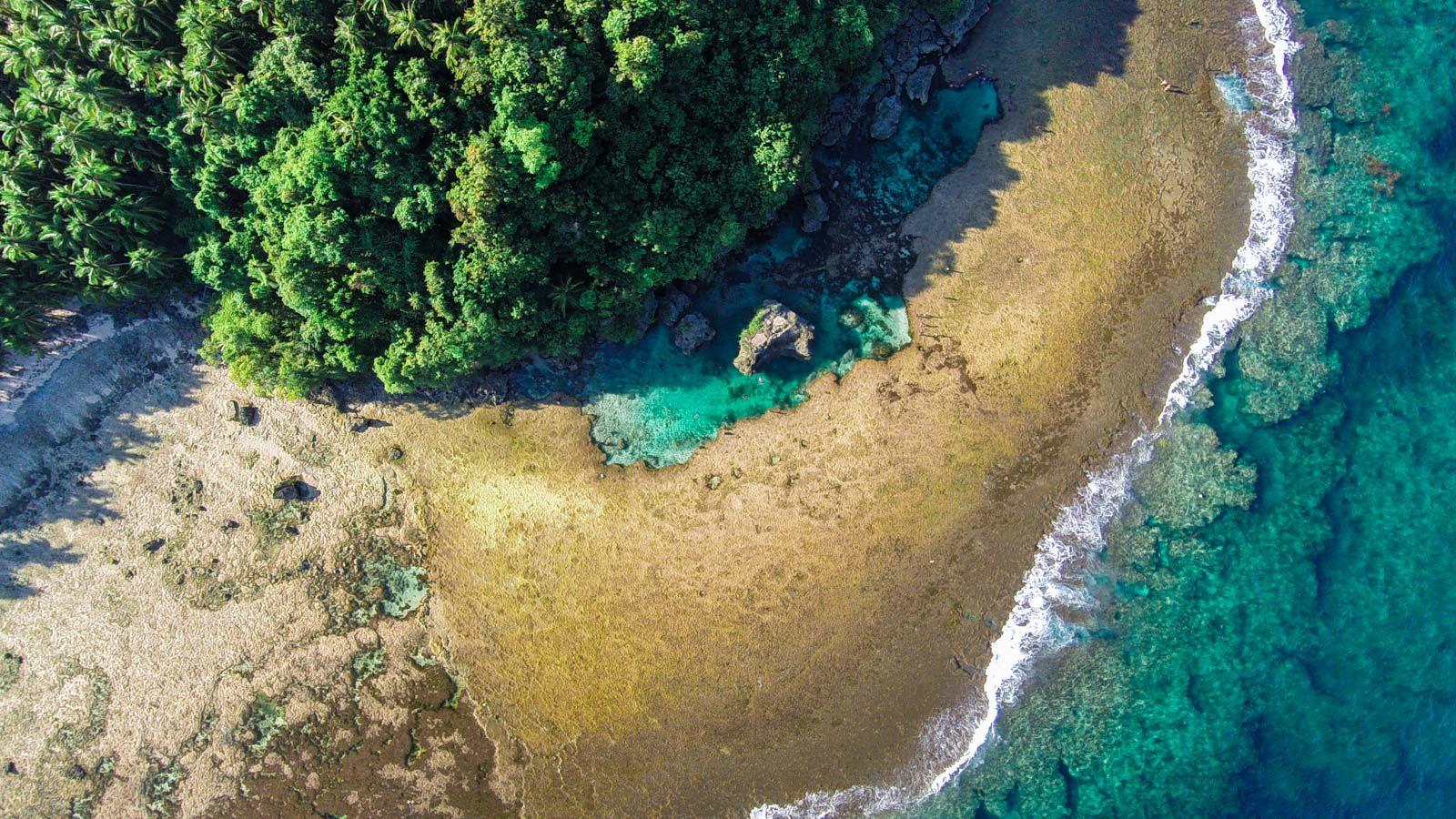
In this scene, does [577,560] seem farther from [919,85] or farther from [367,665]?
Answer: [919,85]

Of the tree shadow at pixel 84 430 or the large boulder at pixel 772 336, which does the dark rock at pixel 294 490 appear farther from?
the large boulder at pixel 772 336

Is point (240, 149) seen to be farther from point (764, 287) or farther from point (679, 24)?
point (764, 287)

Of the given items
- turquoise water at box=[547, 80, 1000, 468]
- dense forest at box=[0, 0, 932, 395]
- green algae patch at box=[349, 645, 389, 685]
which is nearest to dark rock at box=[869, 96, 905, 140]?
turquoise water at box=[547, 80, 1000, 468]

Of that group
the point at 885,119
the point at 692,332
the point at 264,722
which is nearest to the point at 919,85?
the point at 885,119

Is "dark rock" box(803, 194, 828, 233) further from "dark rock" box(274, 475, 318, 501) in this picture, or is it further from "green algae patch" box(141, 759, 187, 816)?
"green algae patch" box(141, 759, 187, 816)

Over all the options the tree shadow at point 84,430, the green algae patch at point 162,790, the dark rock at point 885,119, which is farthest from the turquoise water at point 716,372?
the green algae patch at point 162,790

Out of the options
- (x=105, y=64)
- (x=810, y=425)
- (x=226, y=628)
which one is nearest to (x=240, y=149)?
(x=105, y=64)
